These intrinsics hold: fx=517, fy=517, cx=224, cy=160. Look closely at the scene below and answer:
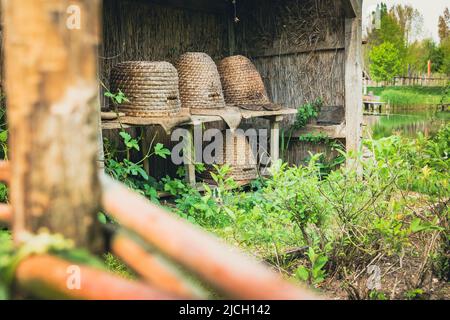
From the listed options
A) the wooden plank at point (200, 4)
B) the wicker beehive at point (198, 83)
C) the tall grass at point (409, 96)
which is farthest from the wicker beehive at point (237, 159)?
the tall grass at point (409, 96)

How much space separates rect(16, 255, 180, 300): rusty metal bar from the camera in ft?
2.89

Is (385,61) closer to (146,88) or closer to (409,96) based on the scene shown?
(409,96)

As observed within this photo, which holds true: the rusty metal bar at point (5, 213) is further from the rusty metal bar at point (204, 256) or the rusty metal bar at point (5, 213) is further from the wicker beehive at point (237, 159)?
the wicker beehive at point (237, 159)

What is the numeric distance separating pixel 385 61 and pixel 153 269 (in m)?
34.6

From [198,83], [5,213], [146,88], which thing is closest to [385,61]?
[198,83]

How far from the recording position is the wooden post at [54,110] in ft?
3.04

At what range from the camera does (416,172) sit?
10.8ft

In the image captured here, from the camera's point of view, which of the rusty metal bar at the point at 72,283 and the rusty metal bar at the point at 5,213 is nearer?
the rusty metal bar at the point at 72,283

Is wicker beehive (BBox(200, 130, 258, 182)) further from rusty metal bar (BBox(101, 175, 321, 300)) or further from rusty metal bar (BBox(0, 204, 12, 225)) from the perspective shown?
rusty metal bar (BBox(101, 175, 321, 300))


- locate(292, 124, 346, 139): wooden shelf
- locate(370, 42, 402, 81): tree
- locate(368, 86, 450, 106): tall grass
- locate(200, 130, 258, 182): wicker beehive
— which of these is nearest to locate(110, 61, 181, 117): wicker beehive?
locate(200, 130, 258, 182): wicker beehive

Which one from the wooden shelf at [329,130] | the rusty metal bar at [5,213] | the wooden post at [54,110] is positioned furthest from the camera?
the wooden shelf at [329,130]

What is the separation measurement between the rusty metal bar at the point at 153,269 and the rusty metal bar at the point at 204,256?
1.0 inches

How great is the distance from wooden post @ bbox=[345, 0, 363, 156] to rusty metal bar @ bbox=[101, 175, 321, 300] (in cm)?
571

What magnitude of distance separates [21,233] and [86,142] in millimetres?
235
